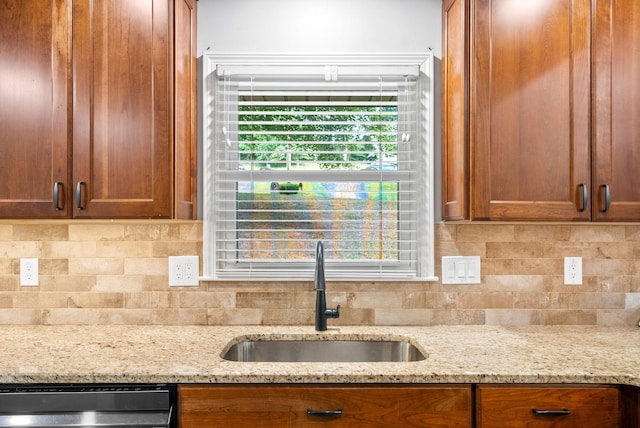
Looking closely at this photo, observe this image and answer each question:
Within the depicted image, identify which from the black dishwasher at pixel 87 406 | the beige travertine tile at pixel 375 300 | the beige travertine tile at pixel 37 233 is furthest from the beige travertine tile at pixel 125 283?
the beige travertine tile at pixel 375 300

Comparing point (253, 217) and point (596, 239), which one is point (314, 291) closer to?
point (253, 217)

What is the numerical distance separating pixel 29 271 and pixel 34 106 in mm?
750

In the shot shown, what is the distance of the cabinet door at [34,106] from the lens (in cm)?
163

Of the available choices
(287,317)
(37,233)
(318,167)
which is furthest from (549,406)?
(37,233)

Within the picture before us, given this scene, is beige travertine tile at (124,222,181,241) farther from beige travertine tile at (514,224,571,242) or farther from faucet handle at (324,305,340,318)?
beige travertine tile at (514,224,571,242)

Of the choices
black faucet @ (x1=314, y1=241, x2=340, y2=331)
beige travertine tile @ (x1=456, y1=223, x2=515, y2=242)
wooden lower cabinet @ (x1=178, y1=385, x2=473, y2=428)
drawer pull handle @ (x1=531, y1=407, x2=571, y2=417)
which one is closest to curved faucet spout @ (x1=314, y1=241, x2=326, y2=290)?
black faucet @ (x1=314, y1=241, x2=340, y2=331)

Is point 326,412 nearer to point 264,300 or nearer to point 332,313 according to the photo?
point 332,313

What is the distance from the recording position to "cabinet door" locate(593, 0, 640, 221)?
163cm

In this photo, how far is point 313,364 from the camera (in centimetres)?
138

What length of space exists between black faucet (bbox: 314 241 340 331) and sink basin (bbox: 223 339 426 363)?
0.08 metres

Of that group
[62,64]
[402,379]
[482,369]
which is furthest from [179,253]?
[482,369]

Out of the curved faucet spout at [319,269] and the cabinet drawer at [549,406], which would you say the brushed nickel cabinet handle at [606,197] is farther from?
the curved faucet spout at [319,269]

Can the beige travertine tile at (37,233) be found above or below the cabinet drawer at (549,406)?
above

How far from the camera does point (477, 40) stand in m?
Result: 1.63
